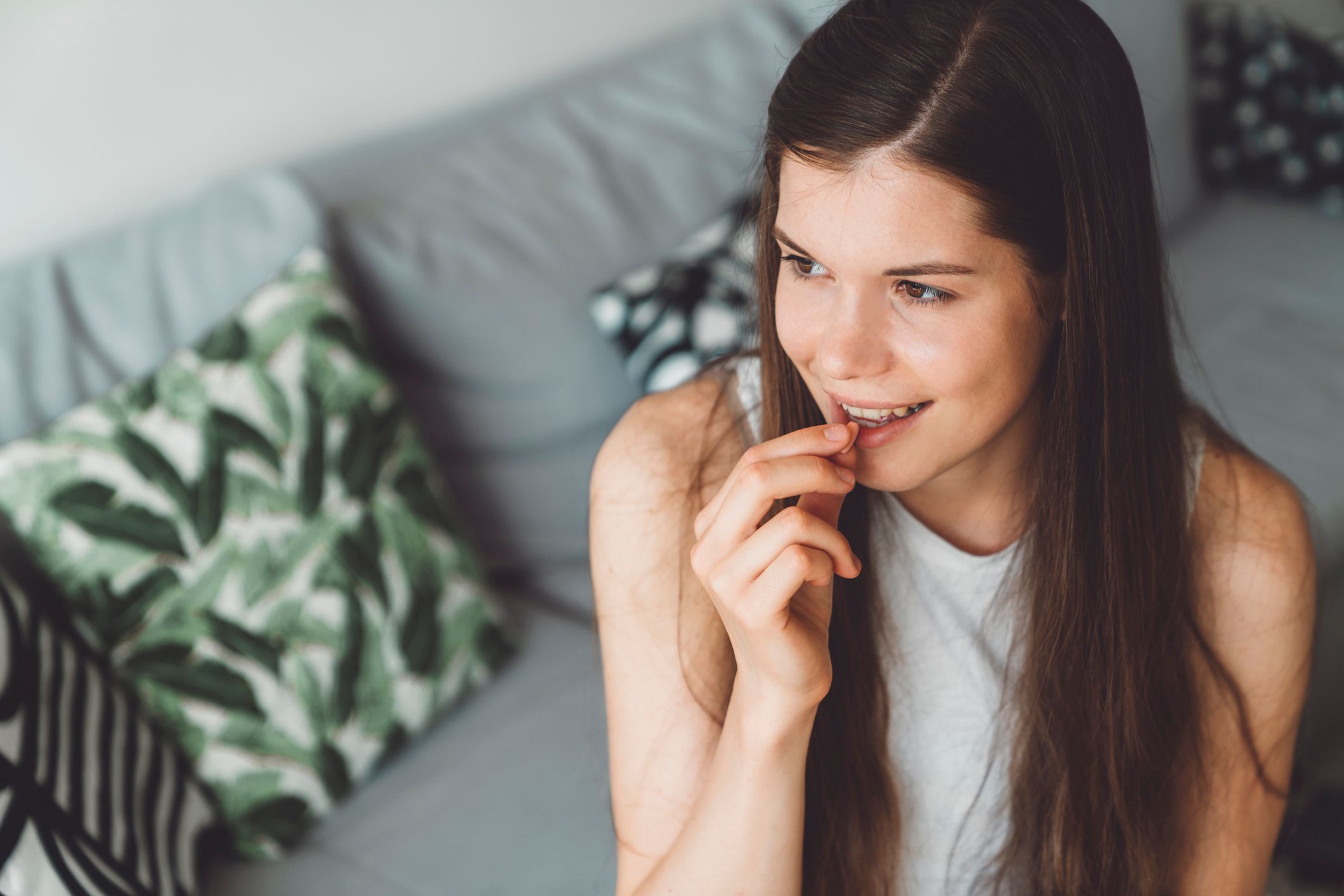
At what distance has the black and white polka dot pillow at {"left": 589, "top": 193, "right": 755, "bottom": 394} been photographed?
1546 mm

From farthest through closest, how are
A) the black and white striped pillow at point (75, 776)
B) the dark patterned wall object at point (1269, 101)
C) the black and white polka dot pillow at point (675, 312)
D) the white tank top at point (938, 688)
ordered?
the dark patterned wall object at point (1269, 101) < the black and white polka dot pillow at point (675, 312) < the white tank top at point (938, 688) < the black and white striped pillow at point (75, 776)

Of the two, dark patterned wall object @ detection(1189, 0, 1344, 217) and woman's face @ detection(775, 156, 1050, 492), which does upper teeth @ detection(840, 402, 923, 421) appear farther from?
dark patterned wall object @ detection(1189, 0, 1344, 217)

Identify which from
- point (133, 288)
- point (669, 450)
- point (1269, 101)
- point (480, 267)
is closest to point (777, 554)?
point (669, 450)

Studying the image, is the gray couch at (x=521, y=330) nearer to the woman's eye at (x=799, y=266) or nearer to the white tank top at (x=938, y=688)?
the white tank top at (x=938, y=688)

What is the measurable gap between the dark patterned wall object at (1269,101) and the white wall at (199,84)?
145 centimetres

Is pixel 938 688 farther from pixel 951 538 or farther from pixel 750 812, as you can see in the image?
pixel 750 812

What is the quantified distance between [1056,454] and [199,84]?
132 centimetres

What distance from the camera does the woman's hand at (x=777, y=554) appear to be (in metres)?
0.83

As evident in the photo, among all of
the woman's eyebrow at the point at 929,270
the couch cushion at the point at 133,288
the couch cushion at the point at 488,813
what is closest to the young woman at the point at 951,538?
the woman's eyebrow at the point at 929,270

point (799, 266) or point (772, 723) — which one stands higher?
point (799, 266)

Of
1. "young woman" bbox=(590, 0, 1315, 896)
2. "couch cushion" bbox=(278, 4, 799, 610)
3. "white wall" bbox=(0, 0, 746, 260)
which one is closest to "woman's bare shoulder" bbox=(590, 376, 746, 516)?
"young woman" bbox=(590, 0, 1315, 896)

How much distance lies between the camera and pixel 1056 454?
99 centimetres

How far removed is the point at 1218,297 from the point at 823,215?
164 cm

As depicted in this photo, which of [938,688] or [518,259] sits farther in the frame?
[518,259]
